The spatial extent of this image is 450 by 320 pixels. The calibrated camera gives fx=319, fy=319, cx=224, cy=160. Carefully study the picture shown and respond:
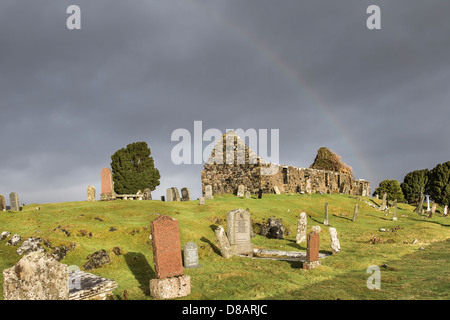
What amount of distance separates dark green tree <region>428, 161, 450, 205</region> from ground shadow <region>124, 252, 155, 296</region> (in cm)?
6347

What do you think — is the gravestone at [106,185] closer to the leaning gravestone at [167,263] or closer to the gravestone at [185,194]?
the gravestone at [185,194]

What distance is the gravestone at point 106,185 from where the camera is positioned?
33750 millimetres

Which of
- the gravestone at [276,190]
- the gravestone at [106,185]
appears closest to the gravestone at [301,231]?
the gravestone at [106,185]

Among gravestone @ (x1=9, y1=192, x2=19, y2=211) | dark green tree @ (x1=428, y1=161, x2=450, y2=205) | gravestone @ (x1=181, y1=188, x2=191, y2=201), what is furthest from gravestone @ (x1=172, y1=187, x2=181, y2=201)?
dark green tree @ (x1=428, y1=161, x2=450, y2=205)

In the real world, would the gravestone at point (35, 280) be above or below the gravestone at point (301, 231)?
above

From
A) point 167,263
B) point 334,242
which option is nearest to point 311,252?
point 334,242

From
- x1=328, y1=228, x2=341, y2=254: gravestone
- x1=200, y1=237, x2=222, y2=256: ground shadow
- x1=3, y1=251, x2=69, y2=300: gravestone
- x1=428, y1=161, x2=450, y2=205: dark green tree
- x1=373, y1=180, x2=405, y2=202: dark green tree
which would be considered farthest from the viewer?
x1=373, y1=180, x2=405, y2=202: dark green tree

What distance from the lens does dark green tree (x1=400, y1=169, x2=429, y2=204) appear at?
6862cm

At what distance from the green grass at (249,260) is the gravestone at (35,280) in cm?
269

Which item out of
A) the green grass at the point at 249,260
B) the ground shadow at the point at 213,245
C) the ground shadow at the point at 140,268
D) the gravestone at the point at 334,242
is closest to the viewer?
the green grass at the point at 249,260

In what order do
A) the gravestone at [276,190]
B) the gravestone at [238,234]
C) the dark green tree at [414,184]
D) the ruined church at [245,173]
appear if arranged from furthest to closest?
the dark green tree at [414,184] → the ruined church at [245,173] → the gravestone at [276,190] → the gravestone at [238,234]

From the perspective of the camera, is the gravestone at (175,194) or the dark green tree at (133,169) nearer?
the gravestone at (175,194)

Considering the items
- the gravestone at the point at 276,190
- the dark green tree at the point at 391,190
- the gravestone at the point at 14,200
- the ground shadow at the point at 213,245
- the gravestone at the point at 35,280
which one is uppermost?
the gravestone at the point at 35,280

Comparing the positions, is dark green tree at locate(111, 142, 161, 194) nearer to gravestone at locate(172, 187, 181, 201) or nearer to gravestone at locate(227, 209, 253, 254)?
gravestone at locate(172, 187, 181, 201)
